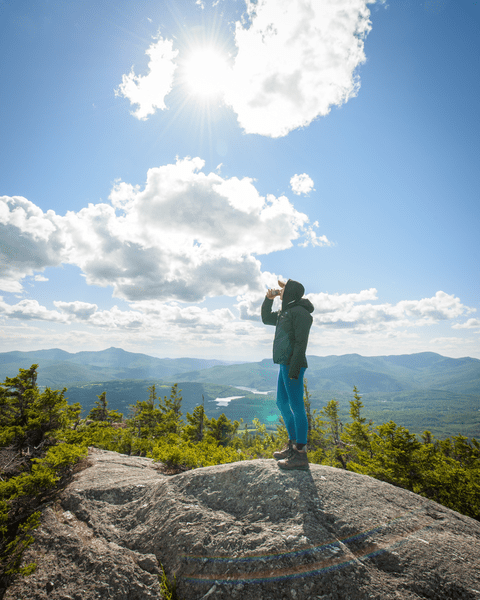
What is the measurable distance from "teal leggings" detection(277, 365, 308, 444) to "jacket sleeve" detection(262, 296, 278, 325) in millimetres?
1285

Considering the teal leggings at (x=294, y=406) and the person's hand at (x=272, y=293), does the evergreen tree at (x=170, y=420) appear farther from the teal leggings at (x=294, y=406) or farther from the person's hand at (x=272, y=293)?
the person's hand at (x=272, y=293)

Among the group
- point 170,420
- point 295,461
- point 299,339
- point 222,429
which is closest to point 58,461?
point 295,461

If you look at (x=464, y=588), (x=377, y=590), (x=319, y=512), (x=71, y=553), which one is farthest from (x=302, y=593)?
(x=71, y=553)

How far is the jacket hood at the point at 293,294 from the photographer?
5805 millimetres

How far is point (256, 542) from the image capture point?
3543 millimetres

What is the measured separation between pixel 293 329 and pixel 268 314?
1.11 metres

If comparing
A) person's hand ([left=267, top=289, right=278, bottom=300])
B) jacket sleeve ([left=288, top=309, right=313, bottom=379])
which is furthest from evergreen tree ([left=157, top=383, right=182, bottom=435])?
jacket sleeve ([left=288, top=309, right=313, bottom=379])

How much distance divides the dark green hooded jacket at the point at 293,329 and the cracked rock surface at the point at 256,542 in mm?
2138

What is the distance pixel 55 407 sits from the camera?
8.77m

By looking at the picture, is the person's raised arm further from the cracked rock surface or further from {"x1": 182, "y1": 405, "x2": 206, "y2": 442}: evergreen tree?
{"x1": 182, "y1": 405, "x2": 206, "y2": 442}: evergreen tree

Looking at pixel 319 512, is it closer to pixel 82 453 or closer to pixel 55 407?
pixel 82 453

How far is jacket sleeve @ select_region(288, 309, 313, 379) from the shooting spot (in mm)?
5156

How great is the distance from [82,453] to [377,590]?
7.08 metres

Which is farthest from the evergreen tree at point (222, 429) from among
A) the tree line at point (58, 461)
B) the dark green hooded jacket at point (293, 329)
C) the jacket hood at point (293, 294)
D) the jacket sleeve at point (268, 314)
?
the jacket hood at point (293, 294)
